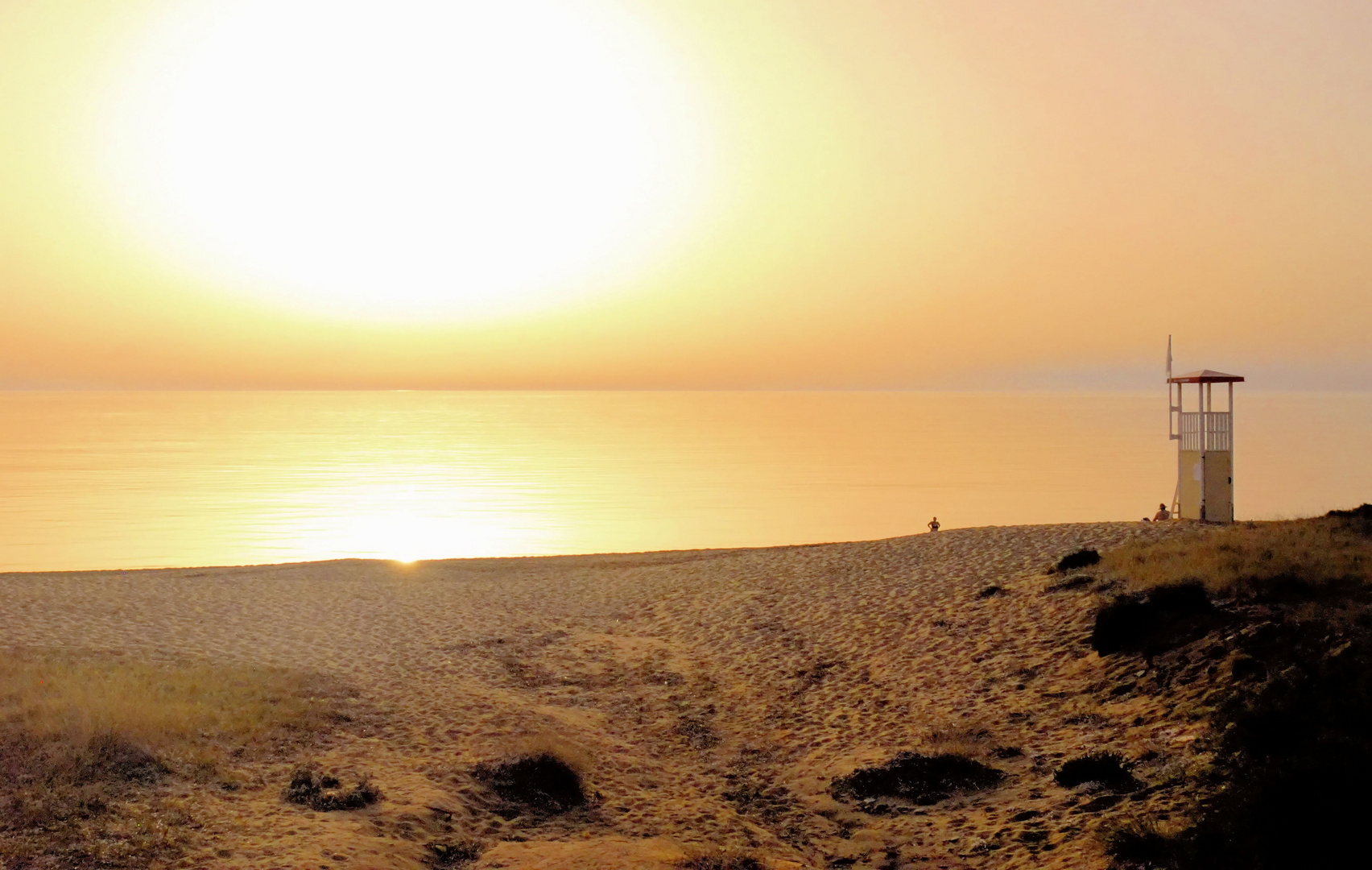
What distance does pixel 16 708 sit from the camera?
1144 cm

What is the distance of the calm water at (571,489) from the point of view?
49.5 m

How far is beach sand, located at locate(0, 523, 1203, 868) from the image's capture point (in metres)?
9.36

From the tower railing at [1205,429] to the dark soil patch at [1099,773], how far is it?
1692 centimetres

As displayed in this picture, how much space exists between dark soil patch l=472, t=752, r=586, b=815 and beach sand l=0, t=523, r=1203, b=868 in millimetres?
256

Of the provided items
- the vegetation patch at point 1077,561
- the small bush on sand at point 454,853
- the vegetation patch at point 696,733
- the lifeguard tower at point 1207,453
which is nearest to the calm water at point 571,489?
the lifeguard tower at point 1207,453

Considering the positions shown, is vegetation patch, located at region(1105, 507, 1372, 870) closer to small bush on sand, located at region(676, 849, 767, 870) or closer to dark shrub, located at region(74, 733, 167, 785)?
small bush on sand, located at region(676, 849, 767, 870)

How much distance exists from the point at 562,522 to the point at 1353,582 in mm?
44208

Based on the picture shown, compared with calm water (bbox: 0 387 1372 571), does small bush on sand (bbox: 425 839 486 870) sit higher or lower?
lower

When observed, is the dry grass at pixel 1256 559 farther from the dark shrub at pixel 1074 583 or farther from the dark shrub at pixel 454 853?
the dark shrub at pixel 454 853

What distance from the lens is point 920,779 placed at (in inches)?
430

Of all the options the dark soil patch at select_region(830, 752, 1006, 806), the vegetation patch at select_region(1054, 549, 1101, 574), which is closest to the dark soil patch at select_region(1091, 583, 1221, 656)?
the vegetation patch at select_region(1054, 549, 1101, 574)

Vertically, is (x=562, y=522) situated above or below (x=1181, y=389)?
below

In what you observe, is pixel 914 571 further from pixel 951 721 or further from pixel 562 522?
pixel 562 522

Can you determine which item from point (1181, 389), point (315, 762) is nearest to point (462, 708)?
point (315, 762)
